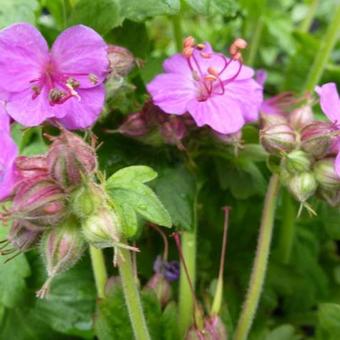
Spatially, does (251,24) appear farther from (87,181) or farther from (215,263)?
(87,181)

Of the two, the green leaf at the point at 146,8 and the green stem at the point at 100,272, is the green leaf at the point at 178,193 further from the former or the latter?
the green leaf at the point at 146,8

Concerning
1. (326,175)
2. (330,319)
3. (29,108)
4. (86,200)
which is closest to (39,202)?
(86,200)

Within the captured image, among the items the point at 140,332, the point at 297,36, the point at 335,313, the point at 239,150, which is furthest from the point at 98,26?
the point at 297,36

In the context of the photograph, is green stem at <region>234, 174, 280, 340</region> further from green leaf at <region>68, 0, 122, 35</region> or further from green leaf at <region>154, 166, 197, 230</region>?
green leaf at <region>68, 0, 122, 35</region>

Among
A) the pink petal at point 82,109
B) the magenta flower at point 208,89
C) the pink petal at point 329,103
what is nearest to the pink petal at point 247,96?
the magenta flower at point 208,89

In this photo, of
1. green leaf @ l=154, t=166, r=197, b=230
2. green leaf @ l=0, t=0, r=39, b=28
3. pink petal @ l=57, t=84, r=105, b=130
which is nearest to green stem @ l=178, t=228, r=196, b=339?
green leaf @ l=154, t=166, r=197, b=230
